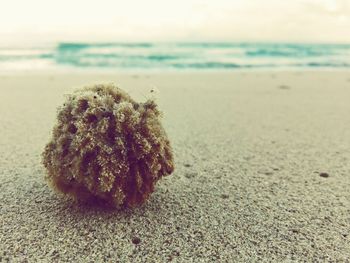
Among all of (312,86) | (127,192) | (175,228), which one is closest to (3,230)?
(127,192)

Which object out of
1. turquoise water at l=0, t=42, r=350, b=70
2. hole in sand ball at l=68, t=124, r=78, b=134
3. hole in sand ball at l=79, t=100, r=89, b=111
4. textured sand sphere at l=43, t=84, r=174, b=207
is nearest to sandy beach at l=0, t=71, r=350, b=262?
textured sand sphere at l=43, t=84, r=174, b=207

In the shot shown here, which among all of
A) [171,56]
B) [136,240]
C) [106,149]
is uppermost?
[106,149]

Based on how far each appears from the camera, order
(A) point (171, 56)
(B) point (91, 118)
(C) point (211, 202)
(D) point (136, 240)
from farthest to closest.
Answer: (A) point (171, 56)
(C) point (211, 202)
(B) point (91, 118)
(D) point (136, 240)

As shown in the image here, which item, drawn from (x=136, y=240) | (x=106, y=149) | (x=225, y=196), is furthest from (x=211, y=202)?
(x=106, y=149)

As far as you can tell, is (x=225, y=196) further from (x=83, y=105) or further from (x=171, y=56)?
(x=171, y=56)

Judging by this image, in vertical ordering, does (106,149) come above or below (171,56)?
above

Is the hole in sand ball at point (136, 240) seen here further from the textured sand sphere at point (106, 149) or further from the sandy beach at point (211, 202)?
the textured sand sphere at point (106, 149)
